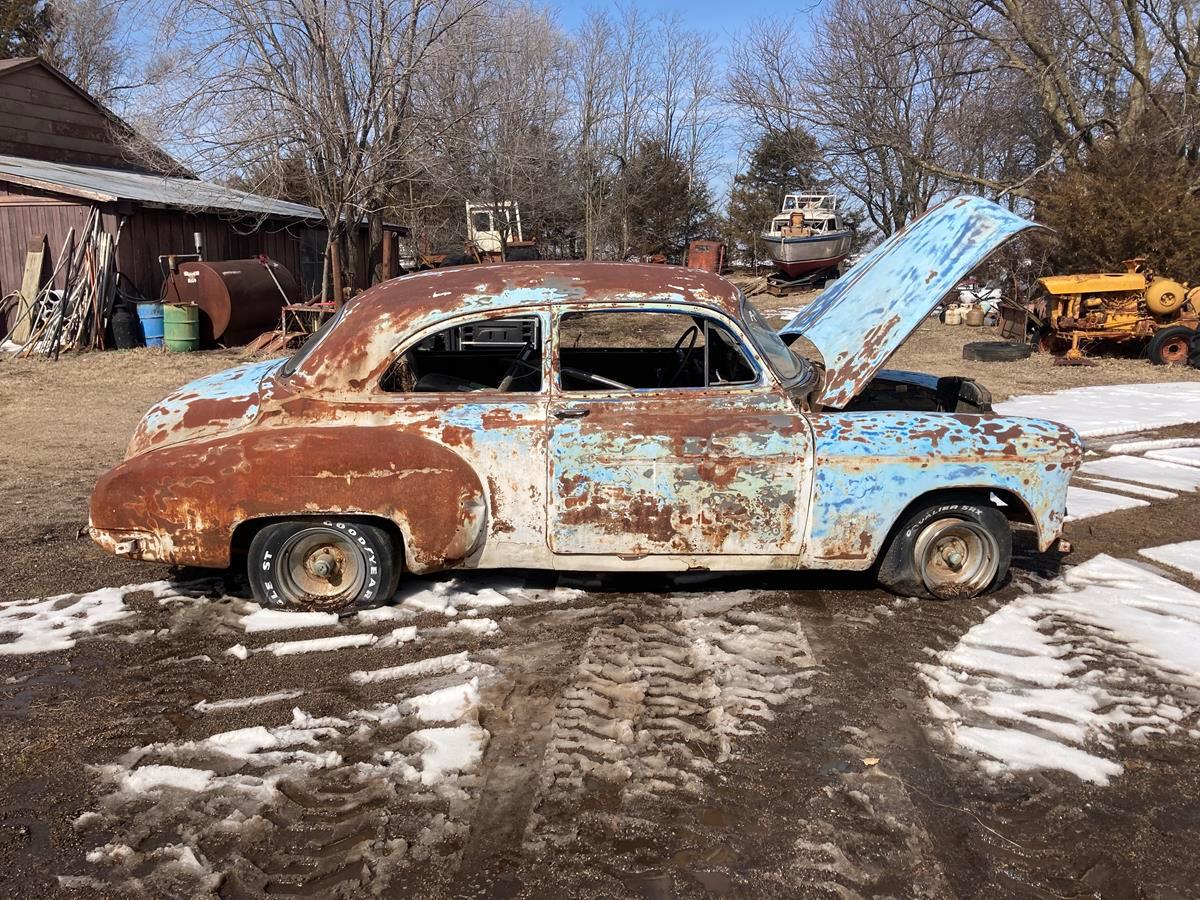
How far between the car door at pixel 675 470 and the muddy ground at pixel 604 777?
1.47ft

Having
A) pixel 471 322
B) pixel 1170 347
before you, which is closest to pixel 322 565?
pixel 471 322

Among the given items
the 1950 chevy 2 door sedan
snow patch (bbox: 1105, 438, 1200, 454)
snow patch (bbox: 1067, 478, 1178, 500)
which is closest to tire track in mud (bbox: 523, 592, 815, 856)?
the 1950 chevy 2 door sedan

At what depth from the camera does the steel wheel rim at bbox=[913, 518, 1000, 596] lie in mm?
4699

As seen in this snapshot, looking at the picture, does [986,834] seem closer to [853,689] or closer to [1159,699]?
[853,689]

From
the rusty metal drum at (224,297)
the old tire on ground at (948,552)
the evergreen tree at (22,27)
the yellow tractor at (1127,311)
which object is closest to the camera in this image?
the old tire on ground at (948,552)

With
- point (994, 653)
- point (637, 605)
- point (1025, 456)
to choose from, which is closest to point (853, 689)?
point (994, 653)

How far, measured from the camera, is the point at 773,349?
186 inches

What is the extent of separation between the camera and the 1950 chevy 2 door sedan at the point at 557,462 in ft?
14.0

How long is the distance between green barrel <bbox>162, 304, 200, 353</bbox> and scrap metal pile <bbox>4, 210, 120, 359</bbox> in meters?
A: 1.37

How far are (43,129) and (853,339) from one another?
22560mm

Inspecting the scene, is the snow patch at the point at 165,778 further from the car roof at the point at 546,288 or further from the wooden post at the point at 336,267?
the wooden post at the point at 336,267

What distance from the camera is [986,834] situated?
292 cm

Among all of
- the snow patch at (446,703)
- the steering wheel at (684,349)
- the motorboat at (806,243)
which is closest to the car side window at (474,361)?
the steering wheel at (684,349)

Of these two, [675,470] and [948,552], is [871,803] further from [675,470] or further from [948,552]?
[948,552]
